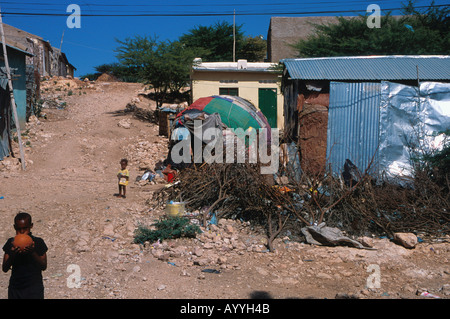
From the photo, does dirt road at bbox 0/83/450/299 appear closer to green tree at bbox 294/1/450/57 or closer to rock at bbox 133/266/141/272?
rock at bbox 133/266/141/272

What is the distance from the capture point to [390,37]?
16469 millimetres

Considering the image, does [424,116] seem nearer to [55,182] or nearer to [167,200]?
[167,200]

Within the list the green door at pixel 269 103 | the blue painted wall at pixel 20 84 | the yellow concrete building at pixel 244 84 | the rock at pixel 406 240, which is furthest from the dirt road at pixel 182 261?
the green door at pixel 269 103

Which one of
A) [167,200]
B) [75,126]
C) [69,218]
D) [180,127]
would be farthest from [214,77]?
[69,218]

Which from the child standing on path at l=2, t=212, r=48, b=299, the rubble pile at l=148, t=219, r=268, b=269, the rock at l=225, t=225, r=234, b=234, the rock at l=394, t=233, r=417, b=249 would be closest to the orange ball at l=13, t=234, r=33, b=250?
the child standing on path at l=2, t=212, r=48, b=299

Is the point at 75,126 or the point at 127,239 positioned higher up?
the point at 75,126

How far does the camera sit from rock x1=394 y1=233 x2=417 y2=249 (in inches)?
213

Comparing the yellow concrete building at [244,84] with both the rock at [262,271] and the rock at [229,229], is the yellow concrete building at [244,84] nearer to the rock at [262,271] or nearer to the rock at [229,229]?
the rock at [229,229]

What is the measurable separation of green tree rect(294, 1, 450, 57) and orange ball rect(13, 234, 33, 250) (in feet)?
56.4

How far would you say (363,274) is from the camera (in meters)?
4.57

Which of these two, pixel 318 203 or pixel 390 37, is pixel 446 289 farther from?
pixel 390 37

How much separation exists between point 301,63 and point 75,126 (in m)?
10.1

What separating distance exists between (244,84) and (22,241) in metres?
16.5

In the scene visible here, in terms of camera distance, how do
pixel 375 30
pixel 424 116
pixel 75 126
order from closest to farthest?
1. pixel 424 116
2. pixel 75 126
3. pixel 375 30
